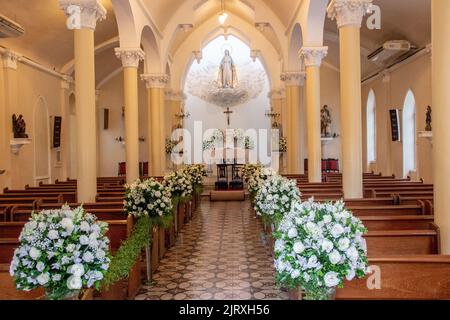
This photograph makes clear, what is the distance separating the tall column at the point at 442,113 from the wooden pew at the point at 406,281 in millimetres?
935

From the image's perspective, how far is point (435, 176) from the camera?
455cm

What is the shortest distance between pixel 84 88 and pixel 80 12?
4.50 feet

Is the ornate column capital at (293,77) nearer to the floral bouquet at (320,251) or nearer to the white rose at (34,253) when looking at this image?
the floral bouquet at (320,251)

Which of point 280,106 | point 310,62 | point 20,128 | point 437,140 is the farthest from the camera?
point 280,106

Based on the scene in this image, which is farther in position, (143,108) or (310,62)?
(143,108)

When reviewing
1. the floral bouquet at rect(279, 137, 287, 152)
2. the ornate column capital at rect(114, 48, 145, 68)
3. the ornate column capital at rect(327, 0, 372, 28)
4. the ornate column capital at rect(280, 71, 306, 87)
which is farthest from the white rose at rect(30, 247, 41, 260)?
the floral bouquet at rect(279, 137, 287, 152)

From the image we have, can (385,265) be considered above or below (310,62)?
below

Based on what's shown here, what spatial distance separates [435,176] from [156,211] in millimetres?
3848

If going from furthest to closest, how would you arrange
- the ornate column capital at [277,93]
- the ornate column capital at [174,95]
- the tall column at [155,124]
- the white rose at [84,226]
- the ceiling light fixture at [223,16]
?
the ornate column capital at [174,95] < the ornate column capital at [277,93] < the ceiling light fixture at [223,16] < the tall column at [155,124] < the white rose at [84,226]

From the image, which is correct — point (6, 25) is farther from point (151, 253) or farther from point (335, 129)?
point (335, 129)

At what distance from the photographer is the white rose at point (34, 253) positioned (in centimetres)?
299

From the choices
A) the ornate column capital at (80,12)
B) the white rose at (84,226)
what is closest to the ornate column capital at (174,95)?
the ornate column capital at (80,12)

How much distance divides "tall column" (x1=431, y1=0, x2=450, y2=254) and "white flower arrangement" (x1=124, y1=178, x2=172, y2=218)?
380 cm

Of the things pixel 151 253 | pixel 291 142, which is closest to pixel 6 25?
pixel 151 253
